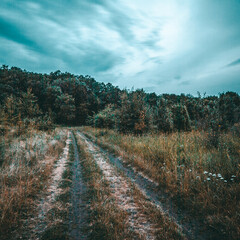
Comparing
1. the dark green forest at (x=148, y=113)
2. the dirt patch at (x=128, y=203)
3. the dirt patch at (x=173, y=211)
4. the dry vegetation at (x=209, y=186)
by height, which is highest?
the dark green forest at (x=148, y=113)

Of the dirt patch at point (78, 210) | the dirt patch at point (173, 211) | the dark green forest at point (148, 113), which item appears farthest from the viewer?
the dark green forest at point (148, 113)

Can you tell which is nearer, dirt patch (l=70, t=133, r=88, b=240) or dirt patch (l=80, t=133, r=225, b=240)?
dirt patch (l=80, t=133, r=225, b=240)

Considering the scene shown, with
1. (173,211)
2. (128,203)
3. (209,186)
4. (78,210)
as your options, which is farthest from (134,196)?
(209,186)

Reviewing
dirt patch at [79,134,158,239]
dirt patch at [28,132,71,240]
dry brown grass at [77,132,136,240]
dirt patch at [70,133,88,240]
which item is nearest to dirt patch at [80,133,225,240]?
dirt patch at [79,134,158,239]

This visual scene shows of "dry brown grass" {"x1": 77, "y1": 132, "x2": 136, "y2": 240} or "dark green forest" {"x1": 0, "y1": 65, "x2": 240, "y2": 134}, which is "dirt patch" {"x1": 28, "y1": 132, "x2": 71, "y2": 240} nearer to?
"dry brown grass" {"x1": 77, "y1": 132, "x2": 136, "y2": 240}

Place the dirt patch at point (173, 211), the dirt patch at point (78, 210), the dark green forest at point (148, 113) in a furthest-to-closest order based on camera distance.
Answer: the dark green forest at point (148, 113), the dirt patch at point (78, 210), the dirt patch at point (173, 211)

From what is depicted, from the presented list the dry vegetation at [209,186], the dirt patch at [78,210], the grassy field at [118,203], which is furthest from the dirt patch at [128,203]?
the dry vegetation at [209,186]

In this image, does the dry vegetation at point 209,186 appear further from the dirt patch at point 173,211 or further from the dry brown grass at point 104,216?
the dry brown grass at point 104,216

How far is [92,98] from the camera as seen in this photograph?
75.7 meters

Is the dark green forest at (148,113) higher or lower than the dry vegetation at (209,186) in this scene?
higher

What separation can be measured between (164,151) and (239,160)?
2578 millimetres

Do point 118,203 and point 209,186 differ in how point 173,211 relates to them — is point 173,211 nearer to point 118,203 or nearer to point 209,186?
point 209,186

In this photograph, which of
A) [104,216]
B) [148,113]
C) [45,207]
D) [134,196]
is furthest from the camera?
[148,113]

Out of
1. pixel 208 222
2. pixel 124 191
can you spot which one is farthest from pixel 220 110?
pixel 124 191
